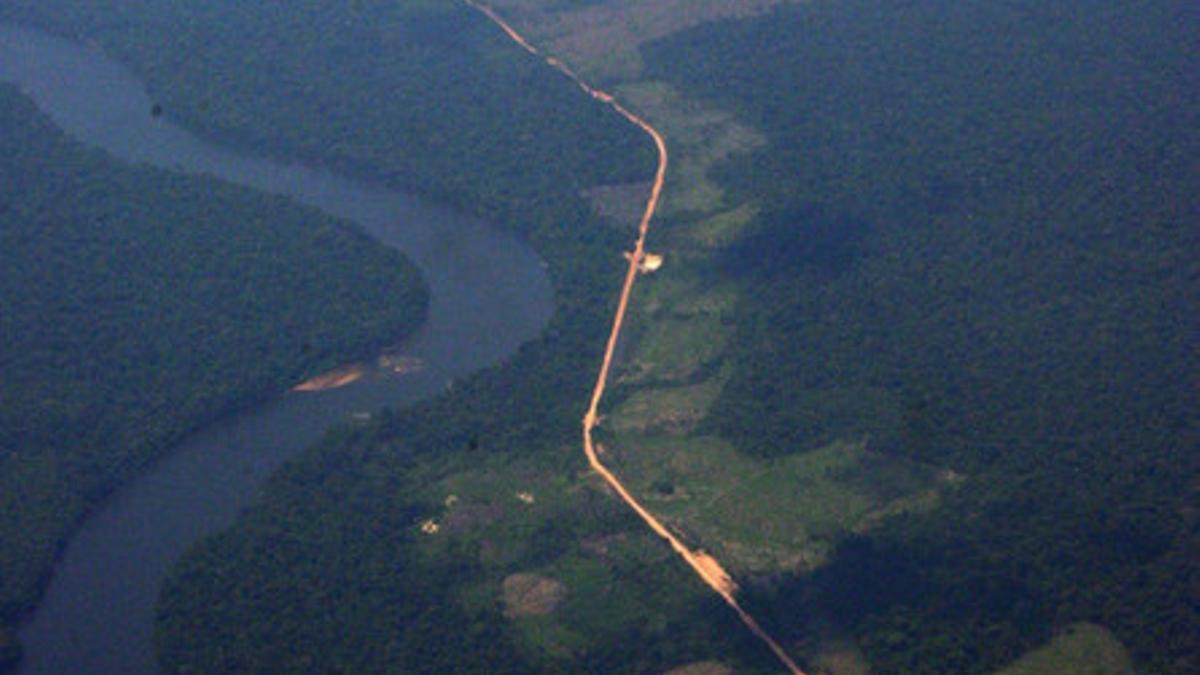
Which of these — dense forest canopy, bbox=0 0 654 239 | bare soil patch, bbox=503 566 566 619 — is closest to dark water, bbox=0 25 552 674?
dense forest canopy, bbox=0 0 654 239

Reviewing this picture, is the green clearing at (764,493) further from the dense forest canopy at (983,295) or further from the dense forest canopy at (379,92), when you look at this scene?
the dense forest canopy at (379,92)

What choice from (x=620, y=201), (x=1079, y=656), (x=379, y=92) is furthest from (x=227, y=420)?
(x=1079, y=656)

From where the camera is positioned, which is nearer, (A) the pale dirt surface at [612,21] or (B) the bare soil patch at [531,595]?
(B) the bare soil patch at [531,595]

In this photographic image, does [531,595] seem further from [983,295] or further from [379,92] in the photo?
[379,92]

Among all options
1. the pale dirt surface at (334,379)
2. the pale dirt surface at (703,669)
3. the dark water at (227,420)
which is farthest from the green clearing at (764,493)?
the pale dirt surface at (334,379)

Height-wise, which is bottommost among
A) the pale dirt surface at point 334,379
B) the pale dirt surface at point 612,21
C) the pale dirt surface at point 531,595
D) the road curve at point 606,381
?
the pale dirt surface at point 531,595

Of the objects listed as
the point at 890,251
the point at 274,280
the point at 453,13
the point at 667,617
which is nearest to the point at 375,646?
the point at 667,617
